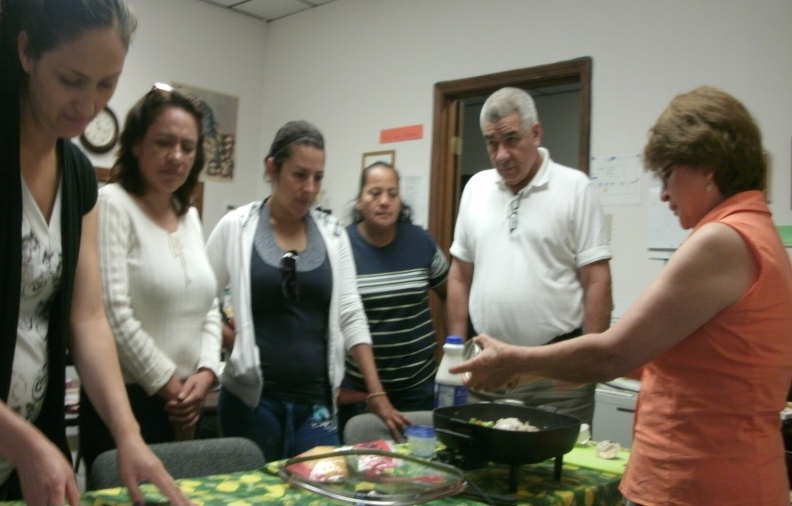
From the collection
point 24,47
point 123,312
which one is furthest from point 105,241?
point 24,47

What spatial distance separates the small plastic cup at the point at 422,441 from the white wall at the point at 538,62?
5.68 ft

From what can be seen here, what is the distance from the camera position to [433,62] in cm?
385

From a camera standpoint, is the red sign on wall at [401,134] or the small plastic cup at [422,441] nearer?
the small plastic cup at [422,441]

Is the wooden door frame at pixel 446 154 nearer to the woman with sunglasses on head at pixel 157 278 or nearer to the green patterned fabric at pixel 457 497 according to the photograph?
the woman with sunglasses on head at pixel 157 278

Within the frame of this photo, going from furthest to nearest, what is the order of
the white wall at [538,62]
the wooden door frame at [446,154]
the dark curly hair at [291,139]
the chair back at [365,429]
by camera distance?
the wooden door frame at [446,154] < the white wall at [538,62] < the dark curly hair at [291,139] < the chair back at [365,429]

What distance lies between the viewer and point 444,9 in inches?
150

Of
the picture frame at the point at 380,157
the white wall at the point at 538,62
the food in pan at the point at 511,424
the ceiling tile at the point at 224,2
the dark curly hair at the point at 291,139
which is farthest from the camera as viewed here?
the ceiling tile at the point at 224,2

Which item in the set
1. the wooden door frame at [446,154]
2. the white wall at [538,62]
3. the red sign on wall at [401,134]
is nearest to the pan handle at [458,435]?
the white wall at [538,62]

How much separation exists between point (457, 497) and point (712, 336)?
515 mm

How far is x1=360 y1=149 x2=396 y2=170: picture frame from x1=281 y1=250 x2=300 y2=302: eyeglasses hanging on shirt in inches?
84.4

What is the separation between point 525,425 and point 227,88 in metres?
3.64

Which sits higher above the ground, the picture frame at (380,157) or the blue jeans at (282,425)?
the picture frame at (380,157)

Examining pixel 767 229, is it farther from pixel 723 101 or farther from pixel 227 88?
pixel 227 88

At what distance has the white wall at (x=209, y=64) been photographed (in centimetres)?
412
